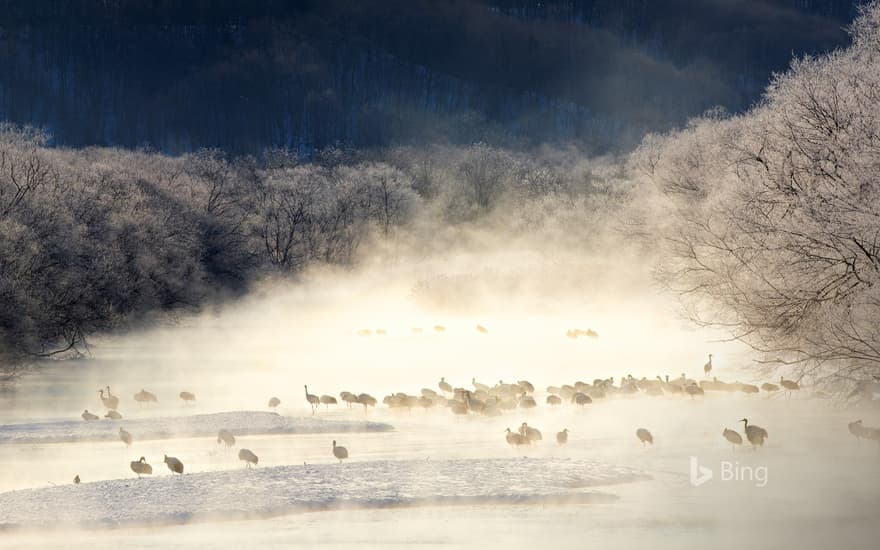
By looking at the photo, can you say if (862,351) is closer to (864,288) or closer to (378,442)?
(864,288)

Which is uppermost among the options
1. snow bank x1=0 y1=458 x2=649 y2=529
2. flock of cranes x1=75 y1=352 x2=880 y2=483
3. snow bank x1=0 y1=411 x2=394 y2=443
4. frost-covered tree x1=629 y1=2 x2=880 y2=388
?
frost-covered tree x1=629 y1=2 x2=880 y2=388

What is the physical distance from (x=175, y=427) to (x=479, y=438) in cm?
666

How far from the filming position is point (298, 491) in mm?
17938

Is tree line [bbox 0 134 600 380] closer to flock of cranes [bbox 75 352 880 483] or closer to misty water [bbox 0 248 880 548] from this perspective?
misty water [bbox 0 248 880 548]

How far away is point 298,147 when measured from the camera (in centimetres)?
17212

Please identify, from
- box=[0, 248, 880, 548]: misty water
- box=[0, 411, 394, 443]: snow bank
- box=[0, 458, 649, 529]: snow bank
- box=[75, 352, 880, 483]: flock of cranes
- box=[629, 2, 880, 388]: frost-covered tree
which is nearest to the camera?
box=[0, 248, 880, 548]: misty water

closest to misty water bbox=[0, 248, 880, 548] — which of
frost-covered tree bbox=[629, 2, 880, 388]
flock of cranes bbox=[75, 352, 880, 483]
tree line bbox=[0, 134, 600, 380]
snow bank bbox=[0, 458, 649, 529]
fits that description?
snow bank bbox=[0, 458, 649, 529]

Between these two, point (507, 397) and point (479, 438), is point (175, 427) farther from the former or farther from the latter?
point (507, 397)

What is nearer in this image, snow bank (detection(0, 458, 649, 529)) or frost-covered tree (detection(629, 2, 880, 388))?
snow bank (detection(0, 458, 649, 529))

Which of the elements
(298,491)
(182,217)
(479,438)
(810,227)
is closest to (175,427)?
(479,438)

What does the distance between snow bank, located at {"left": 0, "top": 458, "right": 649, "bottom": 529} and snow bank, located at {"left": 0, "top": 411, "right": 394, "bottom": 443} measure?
4411mm

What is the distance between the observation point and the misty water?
52.0 ft

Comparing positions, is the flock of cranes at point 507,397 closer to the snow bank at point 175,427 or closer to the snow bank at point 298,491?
the snow bank at point 175,427

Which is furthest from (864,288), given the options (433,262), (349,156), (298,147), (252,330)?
(298,147)
